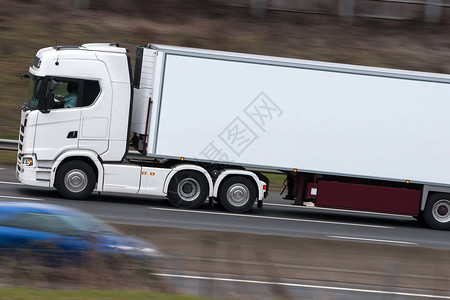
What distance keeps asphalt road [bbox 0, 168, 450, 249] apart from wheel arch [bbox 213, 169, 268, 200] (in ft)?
1.66

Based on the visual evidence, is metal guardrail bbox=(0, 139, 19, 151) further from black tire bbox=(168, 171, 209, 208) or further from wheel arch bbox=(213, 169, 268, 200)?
wheel arch bbox=(213, 169, 268, 200)

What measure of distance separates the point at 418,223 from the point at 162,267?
36.5 feet

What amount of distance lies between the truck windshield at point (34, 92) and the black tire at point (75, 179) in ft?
4.65

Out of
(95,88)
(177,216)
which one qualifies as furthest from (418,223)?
(95,88)

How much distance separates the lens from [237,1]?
31688 millimetres

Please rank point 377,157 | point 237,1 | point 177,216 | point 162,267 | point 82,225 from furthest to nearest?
point 237,1 < point 377,157 < point 177,216 < point 82,225 < point 162,267

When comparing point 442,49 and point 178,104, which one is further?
point 442,49

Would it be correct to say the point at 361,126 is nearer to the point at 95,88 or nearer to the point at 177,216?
the point at 177,216

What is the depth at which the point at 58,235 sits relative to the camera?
9.24 m

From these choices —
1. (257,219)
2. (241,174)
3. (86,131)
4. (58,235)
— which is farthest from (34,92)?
(58,235)

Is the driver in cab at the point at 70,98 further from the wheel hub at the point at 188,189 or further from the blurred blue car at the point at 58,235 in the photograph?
the blurred blue car at the point at 58,235

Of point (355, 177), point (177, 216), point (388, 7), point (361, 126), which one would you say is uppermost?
point (388, 7)

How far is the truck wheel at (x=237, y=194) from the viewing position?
674 inches

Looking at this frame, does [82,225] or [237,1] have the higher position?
[237,1]
